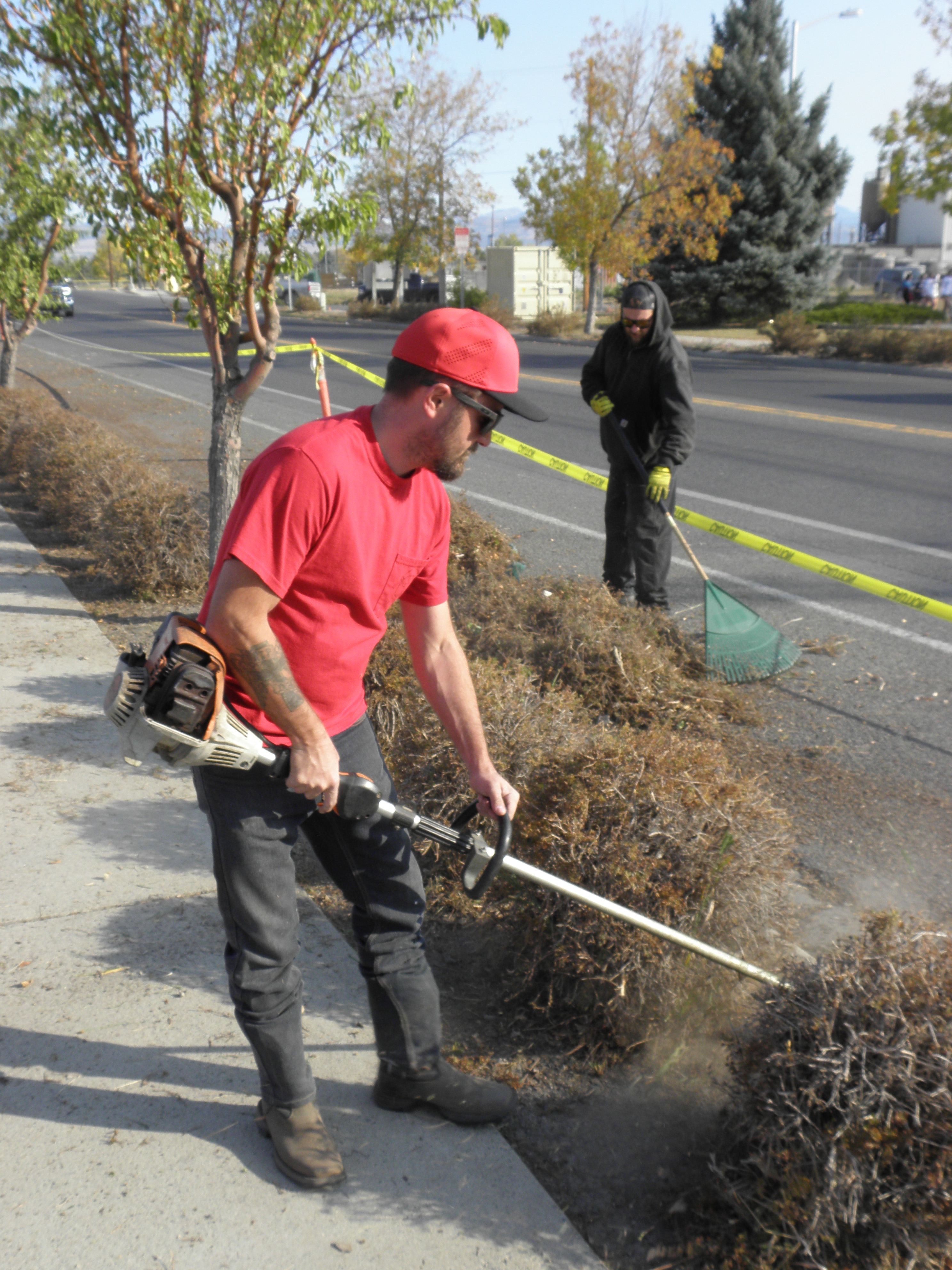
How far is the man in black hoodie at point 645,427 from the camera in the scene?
18.3ft

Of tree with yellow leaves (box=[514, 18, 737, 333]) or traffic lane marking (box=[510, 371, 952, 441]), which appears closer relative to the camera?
traffic lane marking (box=[510, 371, 952, 441])

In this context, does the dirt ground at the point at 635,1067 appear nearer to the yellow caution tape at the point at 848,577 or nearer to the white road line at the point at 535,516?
the yellow caution tape at the point at 848,577

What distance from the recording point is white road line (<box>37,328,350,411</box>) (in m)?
15.3

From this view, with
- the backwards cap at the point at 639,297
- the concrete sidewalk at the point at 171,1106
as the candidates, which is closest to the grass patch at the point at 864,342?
the backwards cap at the point at 639,297

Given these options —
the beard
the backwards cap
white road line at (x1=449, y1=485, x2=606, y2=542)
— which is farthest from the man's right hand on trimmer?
white road line at (x1=449, y1=485, x2=606, y2=542)

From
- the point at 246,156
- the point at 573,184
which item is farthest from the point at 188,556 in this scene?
the point at 573,184

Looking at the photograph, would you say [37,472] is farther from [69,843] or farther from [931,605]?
[931,605]

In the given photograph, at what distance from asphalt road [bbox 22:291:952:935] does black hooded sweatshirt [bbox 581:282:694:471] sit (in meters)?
0.95

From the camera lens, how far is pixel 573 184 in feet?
109

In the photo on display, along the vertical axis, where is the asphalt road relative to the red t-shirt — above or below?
below

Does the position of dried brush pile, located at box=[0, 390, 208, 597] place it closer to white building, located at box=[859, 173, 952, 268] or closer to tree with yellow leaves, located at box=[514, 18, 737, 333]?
tree with yellow leaves, located at box=[514, 18, 737, 333]

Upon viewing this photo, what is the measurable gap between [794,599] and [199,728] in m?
5.09

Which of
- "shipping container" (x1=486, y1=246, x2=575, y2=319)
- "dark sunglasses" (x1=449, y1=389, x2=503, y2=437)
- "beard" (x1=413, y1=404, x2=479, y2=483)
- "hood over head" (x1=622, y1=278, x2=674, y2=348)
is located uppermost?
"shipping container" (x1=486, y1=246, x2=575, y2=319)

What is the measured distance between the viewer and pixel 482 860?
2416 millimetres
